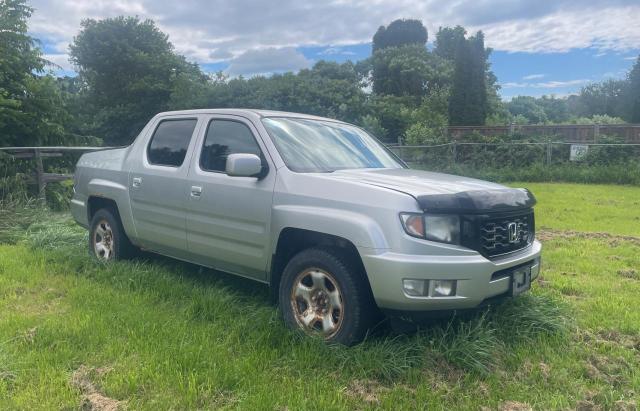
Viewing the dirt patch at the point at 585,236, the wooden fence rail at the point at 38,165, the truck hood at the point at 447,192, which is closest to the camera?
the truck hood at the point at 447,192

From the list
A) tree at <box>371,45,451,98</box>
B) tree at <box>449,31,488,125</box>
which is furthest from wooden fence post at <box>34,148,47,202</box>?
tree at <box>371,45,451,98</box>

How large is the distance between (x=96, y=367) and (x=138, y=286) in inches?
63.6

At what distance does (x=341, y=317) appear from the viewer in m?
3.60

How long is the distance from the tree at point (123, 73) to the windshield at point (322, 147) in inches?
1491

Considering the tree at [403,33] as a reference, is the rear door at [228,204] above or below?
below

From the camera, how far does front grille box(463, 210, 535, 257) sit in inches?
137

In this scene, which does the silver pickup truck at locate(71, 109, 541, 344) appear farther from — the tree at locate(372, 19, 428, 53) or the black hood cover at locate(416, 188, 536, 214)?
the tree at locate(372, 19, 428, 53)

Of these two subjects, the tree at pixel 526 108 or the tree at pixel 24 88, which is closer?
the tree at pixel 24 88

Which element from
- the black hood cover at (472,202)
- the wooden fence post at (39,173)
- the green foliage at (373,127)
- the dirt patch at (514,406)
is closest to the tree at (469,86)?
the green foliage at (373,127)

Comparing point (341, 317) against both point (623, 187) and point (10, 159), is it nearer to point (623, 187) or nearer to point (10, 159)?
point (10, 159)

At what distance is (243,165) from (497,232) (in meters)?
1.86

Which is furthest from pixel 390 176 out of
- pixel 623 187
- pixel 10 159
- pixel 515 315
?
pixel 623 187

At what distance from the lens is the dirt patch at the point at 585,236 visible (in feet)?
25.3

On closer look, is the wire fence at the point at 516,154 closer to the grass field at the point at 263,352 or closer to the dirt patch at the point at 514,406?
the grass field at the point at 263,352
